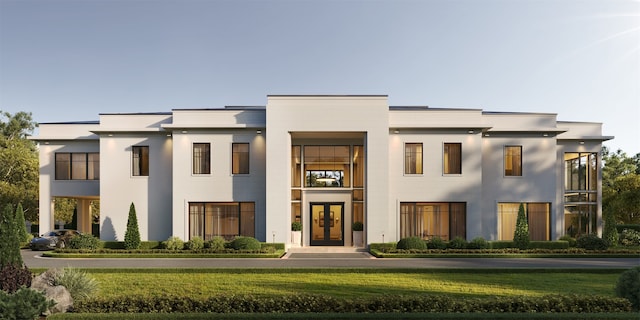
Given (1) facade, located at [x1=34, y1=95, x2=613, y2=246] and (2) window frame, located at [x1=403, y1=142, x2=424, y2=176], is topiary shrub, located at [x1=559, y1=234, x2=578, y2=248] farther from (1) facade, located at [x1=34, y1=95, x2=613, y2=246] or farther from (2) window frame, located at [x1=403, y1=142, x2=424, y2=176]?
(2) window frame, located at [x1=403, y1=142, x2=424, y2=176]

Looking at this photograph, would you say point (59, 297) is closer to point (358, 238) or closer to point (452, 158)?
point (358, 238)

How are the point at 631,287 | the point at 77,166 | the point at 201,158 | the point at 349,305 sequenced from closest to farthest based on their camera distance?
1. the point at 349,305
2. the point at 631,287
3. the point at 201,158
4. the point at 77,166

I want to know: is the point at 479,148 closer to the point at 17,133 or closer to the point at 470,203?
the point at 470,203

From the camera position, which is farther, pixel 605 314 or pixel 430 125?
pixel 430 125

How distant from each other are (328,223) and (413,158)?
6.30 meters

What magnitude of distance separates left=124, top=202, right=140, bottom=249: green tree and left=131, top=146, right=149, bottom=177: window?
122 inches

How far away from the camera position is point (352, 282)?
13906mm

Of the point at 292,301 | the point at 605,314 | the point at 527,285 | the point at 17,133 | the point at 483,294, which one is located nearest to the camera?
the point at 605,314

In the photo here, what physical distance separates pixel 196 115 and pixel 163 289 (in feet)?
48.6

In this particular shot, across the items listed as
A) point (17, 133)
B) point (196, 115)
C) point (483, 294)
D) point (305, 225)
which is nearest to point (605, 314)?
point (483, 294)

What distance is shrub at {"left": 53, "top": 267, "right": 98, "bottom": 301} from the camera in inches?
425

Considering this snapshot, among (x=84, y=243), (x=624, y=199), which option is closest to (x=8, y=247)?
(x=84, y=243)

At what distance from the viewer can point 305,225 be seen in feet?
86.2

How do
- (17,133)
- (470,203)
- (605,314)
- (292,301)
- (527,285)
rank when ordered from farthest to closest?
(17,133), (470,203), (527,285), (292,301), (605,314)
